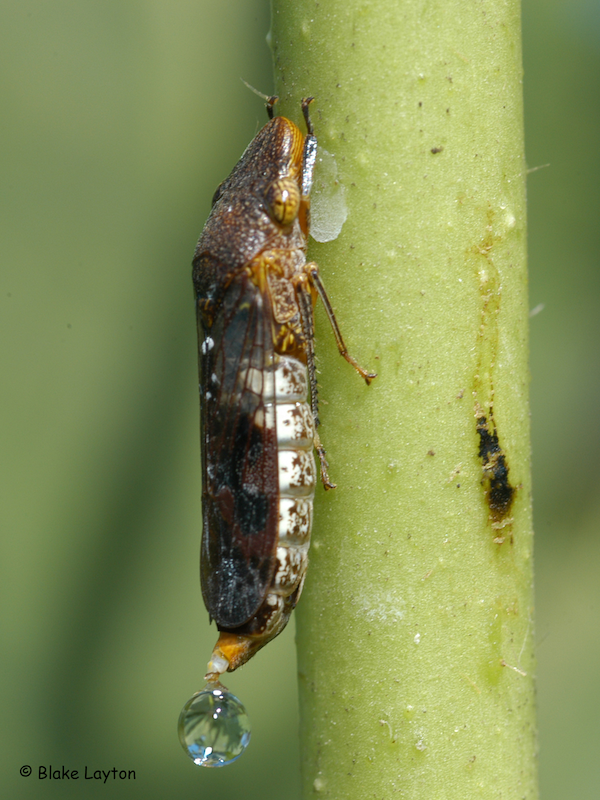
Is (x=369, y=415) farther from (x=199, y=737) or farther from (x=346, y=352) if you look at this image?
(x=199, y=737)

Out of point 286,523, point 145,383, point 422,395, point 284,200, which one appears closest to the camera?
point 422,395

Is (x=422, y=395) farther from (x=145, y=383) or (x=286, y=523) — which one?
(x=145, y=383)

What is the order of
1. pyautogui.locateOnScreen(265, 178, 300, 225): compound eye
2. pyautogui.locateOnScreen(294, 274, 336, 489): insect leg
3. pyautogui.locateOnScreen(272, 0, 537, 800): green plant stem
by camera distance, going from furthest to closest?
pyautogui.locateOnScreen(265, 178, 300, 225): compound eye < pyautogui.locateOnScreen(294, 274, 336, 489): insect leg < pyautogui.locateOnScreen(272, 0, 537, 800): green plant stem

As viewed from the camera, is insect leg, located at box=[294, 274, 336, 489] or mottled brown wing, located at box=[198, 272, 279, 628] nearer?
insect leg, located at box=[294, 274, 336, 489]

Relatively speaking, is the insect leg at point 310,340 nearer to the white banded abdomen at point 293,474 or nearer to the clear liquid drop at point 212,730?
the white banded abdomen at point 293,474

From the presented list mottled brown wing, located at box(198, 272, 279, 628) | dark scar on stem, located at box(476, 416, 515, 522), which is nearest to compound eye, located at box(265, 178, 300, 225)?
mottled brown wing, located at box(198, 272, 279, 628)

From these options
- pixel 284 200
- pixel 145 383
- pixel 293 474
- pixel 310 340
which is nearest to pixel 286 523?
pixel 293 474

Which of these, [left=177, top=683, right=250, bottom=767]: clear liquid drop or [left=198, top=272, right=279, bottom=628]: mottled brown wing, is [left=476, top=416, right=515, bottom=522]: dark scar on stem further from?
[left=177, top=683, right=250, bottom=767]: clear liquid drop
